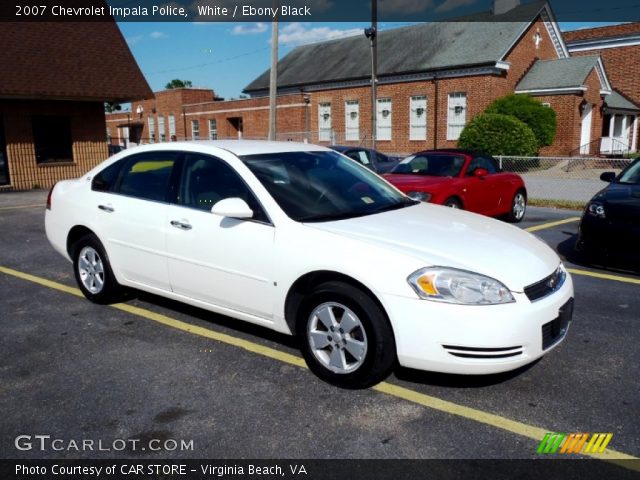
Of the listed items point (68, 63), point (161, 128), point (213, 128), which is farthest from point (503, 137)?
point (161, 128)

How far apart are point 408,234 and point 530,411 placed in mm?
1364

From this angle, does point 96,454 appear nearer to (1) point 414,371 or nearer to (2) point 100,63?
(1) point 414,371

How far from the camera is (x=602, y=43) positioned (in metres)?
35.0

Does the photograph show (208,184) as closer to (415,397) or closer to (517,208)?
(415,397)

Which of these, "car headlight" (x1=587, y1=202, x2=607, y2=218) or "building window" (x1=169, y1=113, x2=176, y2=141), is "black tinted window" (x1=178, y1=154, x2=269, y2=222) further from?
"building window" (x1=169, y1=113, x2=176, y2=141)

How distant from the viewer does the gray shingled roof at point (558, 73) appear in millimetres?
26844

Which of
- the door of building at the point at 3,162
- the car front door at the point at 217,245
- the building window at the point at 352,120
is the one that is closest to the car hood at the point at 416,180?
the car front door at the point at 217,245

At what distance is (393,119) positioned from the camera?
105 feet

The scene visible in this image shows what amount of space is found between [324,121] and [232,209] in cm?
3215

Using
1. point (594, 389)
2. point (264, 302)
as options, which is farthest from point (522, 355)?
point (264, 302)

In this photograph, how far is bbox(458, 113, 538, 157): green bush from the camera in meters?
23.1

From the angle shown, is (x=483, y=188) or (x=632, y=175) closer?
(x=632, y=175)

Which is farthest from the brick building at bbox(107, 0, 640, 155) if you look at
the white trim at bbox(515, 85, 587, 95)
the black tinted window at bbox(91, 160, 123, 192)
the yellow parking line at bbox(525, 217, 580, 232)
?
the black tinted window at bbox(91, 160, 123, 192)

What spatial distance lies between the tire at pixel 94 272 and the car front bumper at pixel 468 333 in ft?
10.3
